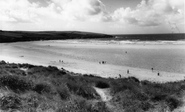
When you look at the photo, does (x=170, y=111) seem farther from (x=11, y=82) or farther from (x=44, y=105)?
(x=11, y=82)

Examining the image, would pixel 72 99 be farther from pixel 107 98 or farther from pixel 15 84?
pixel 15 84

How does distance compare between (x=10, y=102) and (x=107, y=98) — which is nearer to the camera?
(x=10, y=102)

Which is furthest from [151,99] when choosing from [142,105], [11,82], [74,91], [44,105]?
[11,82]

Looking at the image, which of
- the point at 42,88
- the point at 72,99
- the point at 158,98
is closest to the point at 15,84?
the point at 42,88

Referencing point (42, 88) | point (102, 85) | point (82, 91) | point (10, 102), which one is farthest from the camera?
point (102, 85)

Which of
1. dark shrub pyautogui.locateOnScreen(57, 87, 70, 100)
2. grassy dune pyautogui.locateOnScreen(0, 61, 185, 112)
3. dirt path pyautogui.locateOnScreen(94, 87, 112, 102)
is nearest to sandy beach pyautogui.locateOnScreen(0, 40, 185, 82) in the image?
dirt path pyautogui.locateOnScreen(94, 87, 112, 102)

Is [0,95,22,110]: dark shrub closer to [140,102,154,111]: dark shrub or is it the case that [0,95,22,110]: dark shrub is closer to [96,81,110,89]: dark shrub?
[140,102,154,111]: dark shrub
